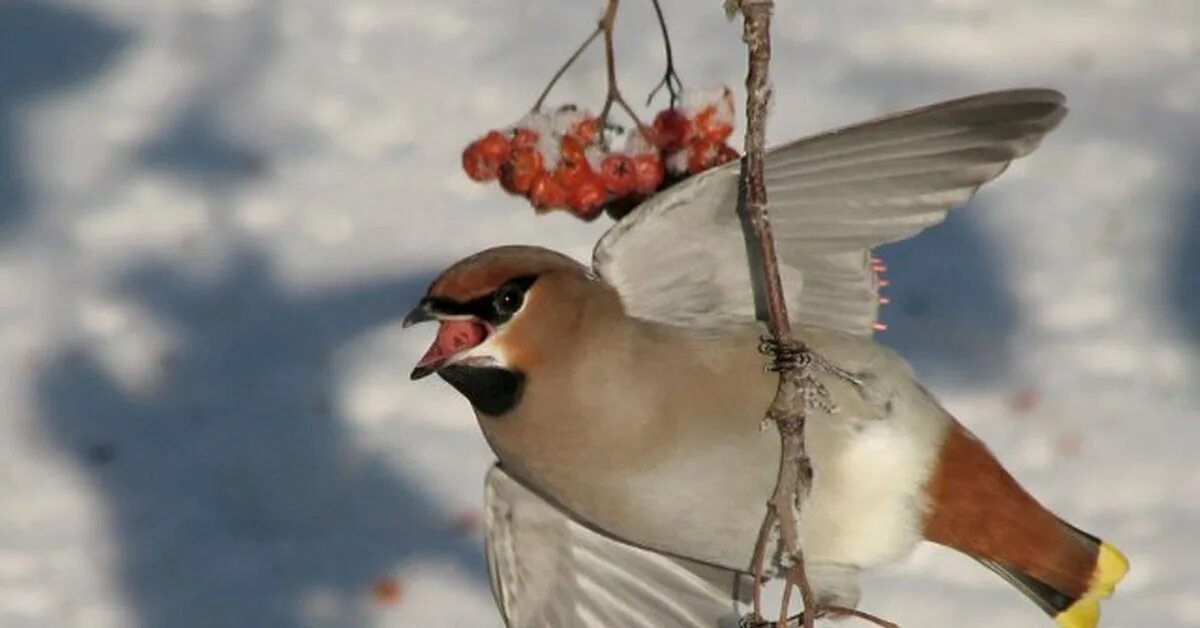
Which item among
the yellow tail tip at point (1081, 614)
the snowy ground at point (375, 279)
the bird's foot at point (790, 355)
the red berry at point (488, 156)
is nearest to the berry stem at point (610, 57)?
the red berry at point (488, 156)

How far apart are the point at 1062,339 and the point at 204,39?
1.85 meters

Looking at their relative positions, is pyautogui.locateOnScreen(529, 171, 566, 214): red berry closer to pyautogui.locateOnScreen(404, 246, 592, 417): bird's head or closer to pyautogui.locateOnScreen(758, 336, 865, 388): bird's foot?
pyautogui.locateOnScreen(404, 246, 592, 417): bird's head

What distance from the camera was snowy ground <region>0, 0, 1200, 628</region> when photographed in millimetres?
3969

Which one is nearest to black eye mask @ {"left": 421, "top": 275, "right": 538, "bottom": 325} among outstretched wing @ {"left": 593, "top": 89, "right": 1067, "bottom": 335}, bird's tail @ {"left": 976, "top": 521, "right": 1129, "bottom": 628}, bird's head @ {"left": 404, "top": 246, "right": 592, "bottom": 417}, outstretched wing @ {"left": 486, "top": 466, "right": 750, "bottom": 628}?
bird's head @ {"left": 404, "top": 246, "right": 592, "bottom": 417}

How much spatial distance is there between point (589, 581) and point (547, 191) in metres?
0.61

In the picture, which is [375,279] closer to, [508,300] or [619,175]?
[619,175]

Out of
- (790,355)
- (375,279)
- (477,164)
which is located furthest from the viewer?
(375,279)

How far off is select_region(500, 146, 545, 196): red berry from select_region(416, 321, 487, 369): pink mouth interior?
0.24 metres

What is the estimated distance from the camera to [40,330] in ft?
14.0

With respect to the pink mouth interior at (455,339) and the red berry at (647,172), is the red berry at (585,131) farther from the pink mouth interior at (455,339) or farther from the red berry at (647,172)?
the pink mouth interior at (455,339)

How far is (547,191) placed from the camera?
2.63 m

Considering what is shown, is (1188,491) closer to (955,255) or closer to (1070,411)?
(1070,411)

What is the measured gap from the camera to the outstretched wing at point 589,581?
9.62ft

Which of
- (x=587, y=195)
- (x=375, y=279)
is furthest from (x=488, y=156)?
(x=375, y=279)
